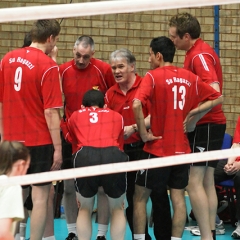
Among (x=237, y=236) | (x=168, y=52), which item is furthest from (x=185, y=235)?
(x=168, y=52)

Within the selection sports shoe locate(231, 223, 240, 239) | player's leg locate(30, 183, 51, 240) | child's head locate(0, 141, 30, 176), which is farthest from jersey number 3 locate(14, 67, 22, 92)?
sports shoe locate(231, 223, 240, 239)

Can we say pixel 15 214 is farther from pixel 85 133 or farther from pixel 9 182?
pixel 85 133

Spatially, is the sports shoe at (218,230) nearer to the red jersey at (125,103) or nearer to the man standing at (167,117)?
the man standing at (167,117)

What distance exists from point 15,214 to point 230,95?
20.1ft

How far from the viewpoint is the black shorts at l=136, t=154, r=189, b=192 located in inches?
268

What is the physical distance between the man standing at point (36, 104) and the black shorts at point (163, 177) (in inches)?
30.3

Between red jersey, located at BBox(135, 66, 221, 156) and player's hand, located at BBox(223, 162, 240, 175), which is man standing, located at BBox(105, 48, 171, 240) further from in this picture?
player's hand, located at BBox(223, 162, 240, 175)

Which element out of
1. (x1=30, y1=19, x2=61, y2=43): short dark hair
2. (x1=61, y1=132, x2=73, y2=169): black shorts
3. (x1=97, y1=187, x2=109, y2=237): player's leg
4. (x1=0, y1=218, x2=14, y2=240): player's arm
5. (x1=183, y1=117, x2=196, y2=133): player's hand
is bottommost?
(x1=97, y1=187, x2=109, y2=237): player's leg

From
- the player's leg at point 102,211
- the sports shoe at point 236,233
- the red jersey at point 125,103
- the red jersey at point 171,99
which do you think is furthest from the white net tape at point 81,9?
the sports shoe at point 236,233

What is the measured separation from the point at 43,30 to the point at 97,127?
93 cm

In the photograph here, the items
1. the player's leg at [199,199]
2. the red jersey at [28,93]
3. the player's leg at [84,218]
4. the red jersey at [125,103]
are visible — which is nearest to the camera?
the red jersey at [28,93]

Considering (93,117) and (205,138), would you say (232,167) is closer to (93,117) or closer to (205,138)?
(205,138)

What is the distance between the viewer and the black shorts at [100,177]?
6.52m

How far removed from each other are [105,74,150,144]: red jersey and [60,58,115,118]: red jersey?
0.21 metres
